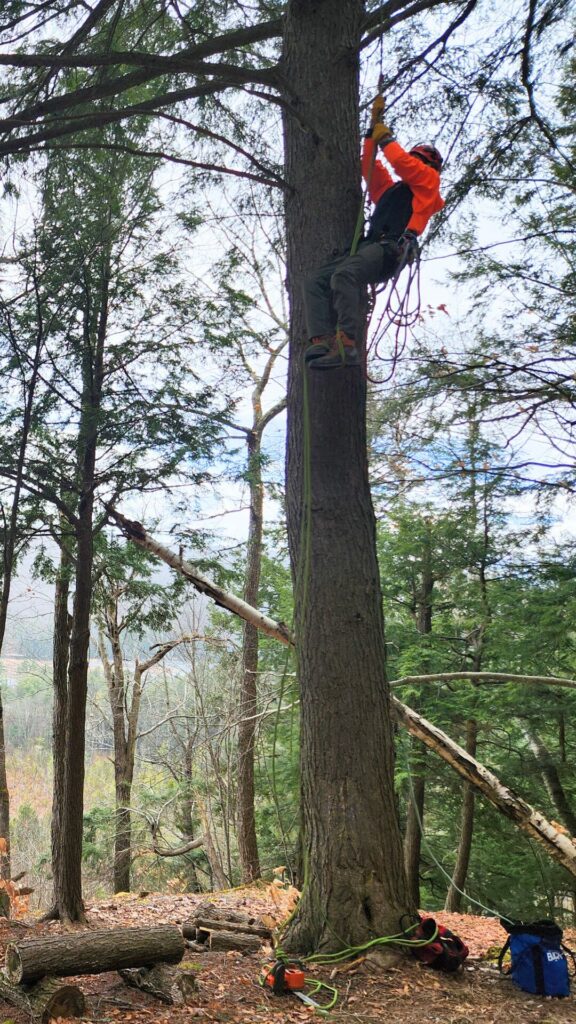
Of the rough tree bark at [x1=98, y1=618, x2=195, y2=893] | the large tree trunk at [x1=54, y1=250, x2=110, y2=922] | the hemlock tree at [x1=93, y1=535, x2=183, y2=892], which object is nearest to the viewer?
the large tree trunk at [x1=54, y1=250, x2=110, y2=922]

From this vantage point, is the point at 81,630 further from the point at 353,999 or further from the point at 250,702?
the point at 250,702

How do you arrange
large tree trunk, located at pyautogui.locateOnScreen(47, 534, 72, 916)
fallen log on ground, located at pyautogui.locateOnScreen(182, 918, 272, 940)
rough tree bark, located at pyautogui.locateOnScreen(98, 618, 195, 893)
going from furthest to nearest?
rough tree bark, located at pyautogui.locateOnScreen(98, 618, 195, 893) → large tree trunk, located at pyautogui.locateOnScreen(47, 534, 72, 916) → fallen log on ground, located at pyautogui.locateOnScreen(182, 918, 272, 940)

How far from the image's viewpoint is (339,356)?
4008 millimetres

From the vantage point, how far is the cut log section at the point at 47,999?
301cm

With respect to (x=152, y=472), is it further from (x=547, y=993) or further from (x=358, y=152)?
(x=547, y=993)

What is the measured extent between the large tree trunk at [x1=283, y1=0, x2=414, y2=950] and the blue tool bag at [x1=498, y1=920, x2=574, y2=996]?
Answer: 0.65m

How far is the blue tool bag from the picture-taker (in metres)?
3.61

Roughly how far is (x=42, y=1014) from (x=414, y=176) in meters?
4.56

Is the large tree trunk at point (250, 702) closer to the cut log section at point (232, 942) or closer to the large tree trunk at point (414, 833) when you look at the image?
the large tree trunk at point (414, 833)

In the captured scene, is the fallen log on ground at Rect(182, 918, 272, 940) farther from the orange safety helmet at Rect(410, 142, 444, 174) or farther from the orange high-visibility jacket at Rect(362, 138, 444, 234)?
the orange safety helmet at Rect(410, 142, 444, 174)

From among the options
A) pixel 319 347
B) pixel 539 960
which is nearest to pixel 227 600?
pixel 319 347

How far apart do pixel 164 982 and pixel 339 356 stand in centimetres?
323

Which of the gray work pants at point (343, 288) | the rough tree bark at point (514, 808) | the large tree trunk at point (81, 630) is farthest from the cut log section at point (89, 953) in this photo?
the large tree trunk at point (81, 630)

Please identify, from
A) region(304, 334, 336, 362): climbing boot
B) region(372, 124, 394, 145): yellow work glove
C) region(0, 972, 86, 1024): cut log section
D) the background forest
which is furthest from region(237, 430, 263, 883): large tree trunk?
region(0, 972, 86, 1024): cut log section
